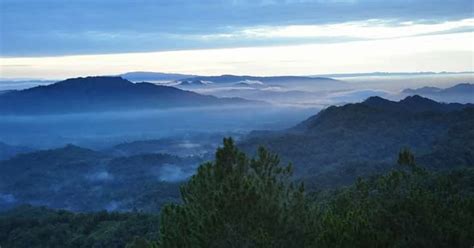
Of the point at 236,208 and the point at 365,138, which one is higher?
the point at 236,208

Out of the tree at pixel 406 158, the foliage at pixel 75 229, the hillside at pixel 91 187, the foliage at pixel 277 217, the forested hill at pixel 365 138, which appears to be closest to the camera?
the foliage at pixel 277 217

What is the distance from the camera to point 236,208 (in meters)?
13.3

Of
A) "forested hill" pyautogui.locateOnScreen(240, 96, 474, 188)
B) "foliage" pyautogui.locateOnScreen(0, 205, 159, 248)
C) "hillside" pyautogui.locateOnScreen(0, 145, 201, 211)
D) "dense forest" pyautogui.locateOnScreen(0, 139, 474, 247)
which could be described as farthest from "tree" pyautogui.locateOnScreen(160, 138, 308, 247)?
"hillside" pyautogui.locateOnScreen(0, 145, 201, 211)

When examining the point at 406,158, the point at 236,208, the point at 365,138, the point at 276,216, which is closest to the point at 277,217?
the point at 276,216

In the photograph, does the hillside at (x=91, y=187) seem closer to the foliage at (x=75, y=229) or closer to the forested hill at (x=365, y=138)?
the forested hill at (x=365, y=138)

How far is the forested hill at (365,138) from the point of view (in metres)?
117

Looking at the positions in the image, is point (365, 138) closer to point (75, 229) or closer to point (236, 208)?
point (75, 229)

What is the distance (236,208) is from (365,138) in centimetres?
15466

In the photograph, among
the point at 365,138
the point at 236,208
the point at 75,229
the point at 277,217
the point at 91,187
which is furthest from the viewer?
the point at 91,187

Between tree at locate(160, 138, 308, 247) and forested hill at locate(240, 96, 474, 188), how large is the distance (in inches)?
3435

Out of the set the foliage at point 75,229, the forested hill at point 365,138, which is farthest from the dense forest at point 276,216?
the forested hill at point 365,138

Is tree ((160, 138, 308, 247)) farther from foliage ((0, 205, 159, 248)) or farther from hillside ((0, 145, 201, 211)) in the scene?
hillside ((0, 145, 201, 211))

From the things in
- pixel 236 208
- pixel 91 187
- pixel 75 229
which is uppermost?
pixel 236 208

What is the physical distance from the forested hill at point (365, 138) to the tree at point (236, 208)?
8726cm
